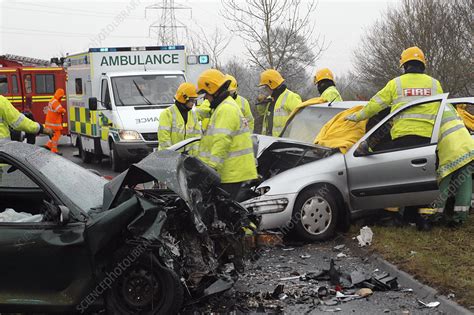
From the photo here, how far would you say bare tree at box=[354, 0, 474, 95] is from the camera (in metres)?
24.6

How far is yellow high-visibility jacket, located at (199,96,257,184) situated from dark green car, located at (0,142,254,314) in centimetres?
131

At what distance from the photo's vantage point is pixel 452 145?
742 cm

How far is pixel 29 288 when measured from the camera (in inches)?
183

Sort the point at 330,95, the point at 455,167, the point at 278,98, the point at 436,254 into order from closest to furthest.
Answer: the point at 436,254, the point at 455,167, the point at 330,95, the point at 278,98

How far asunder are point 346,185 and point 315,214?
56cm

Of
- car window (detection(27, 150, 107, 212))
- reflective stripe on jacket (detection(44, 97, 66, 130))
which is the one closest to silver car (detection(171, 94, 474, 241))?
car window (detection(27, 150, 107, 212))

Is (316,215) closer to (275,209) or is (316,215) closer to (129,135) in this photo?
(275,209)

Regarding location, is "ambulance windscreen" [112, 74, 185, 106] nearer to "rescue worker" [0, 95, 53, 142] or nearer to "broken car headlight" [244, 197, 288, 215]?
"rescue worker" [0, 95, 53, 142]

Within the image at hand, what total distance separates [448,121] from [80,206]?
453 cm

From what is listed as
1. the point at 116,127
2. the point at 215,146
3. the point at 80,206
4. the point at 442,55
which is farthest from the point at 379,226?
the point at 442,55

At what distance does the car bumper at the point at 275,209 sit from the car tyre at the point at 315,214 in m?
0.08

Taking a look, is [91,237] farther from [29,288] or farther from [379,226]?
[379,226]

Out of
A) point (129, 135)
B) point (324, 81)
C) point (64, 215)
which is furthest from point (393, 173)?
point (129, 135)

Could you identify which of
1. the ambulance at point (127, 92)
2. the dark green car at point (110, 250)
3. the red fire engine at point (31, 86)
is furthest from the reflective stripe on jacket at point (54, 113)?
the dark green car at point (110, 250)
